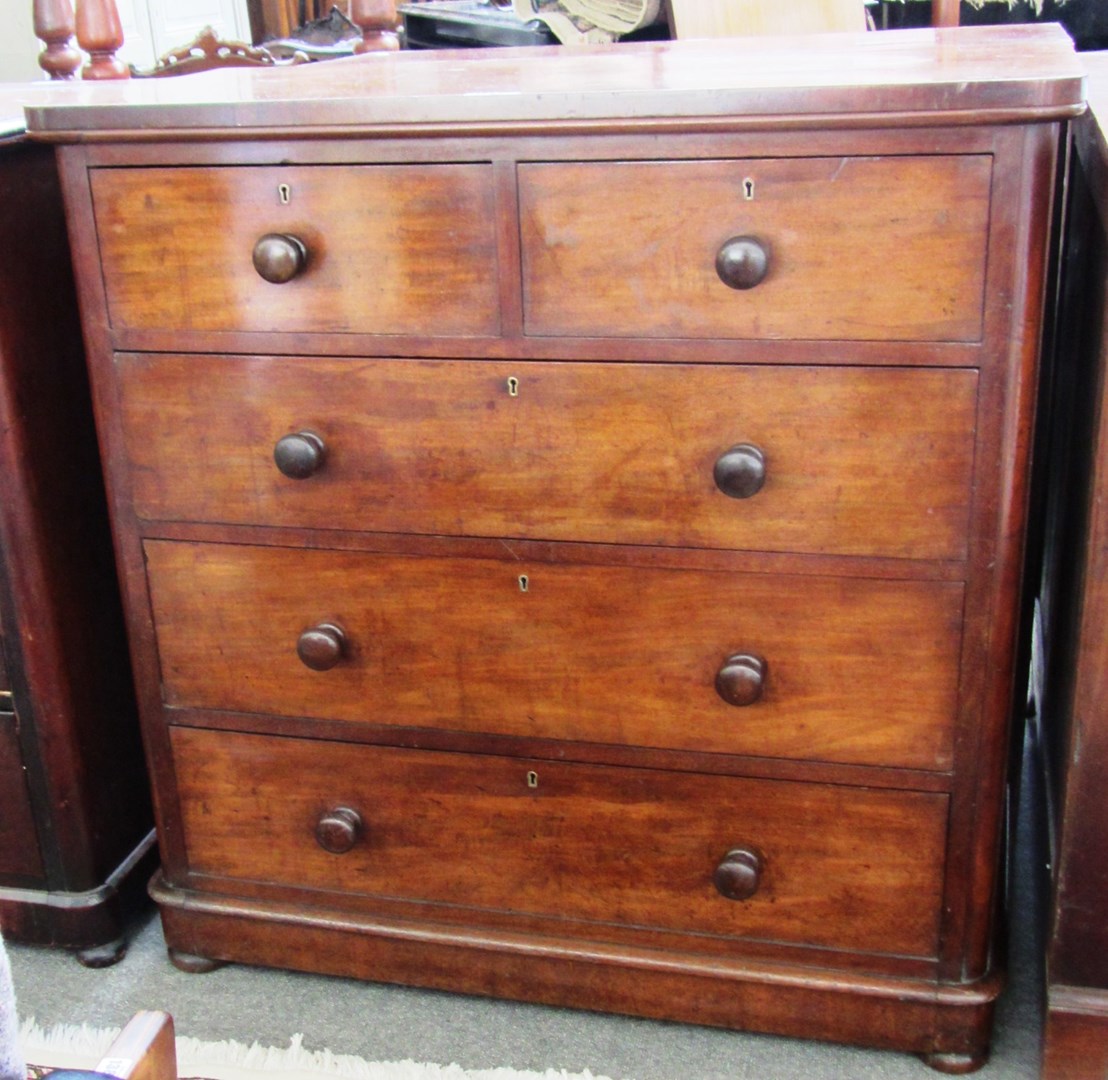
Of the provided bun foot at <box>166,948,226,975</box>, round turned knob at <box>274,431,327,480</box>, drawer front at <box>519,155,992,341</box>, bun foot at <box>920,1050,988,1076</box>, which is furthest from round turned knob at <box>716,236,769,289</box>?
bun foot at <box>166,948,226,975</box>

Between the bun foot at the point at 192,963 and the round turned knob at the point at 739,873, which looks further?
the bun foot at the point at 192,963

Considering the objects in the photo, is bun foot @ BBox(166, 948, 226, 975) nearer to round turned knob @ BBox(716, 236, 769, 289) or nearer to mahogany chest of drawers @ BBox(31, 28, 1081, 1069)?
mahogany chest of drawers @ BBox(31, 28, 1081, 1069)

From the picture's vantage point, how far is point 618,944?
1299 mm

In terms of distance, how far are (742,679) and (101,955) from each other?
80cm

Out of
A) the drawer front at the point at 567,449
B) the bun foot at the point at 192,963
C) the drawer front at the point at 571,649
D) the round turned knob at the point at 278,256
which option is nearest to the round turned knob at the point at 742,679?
the drawer front at the point at 571,649

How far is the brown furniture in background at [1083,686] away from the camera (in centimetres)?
107

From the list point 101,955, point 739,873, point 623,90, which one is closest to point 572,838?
point 739,873

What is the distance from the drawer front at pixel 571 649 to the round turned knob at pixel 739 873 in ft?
0.34

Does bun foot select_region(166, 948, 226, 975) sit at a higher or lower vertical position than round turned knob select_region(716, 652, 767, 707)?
lower

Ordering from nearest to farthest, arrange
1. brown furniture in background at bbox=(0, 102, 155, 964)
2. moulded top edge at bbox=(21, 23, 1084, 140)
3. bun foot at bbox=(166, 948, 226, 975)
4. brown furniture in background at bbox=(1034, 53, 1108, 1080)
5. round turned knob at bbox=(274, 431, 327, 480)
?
moulded top edge at bbox=(21, 23, 1084, 140), brown furniture in background at bbox=(1034, 53, 1108, 1080), round turned knob at bbox=(274, 431, 327, 480), brown furniture in background at bbox=(0, 102, 155, 964), bun foot at bbox=(166, 948, 226, 975)

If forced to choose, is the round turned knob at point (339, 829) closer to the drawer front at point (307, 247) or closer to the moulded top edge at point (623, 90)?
the drawer front at point (307, 247)

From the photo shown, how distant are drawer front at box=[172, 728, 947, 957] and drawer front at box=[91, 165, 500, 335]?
430mm

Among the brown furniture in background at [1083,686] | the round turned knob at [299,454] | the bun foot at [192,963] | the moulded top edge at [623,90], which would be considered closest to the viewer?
the moulded top edge at [623,90]

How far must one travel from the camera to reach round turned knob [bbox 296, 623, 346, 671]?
1.24 metres
